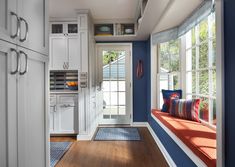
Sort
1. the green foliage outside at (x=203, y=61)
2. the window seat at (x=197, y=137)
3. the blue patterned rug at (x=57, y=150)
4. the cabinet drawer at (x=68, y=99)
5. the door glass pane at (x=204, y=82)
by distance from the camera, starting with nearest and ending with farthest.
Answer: the window seat at (x=197, y=137), the green foliage outside at (x=203, y=61), the door glass pane at (x=204, y=82), the blue patterned rug at (x=57, y=150), the cabinet drawer at (x=68, y=99)

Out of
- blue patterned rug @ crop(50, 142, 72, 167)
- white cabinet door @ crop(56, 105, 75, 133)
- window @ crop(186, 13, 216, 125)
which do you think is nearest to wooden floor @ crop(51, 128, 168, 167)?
blue patterned rug @ crop(50, 142, 72, 167)

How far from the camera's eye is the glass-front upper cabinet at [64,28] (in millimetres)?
4026

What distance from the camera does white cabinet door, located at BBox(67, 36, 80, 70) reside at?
3996mm

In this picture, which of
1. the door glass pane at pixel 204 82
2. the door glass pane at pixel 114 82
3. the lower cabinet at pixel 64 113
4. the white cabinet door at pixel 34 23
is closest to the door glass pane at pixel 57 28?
the door glass pane at pixel 114 82

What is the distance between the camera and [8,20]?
38.6 inches

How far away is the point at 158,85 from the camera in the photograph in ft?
13.2

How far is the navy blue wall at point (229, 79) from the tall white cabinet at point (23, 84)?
1151mm

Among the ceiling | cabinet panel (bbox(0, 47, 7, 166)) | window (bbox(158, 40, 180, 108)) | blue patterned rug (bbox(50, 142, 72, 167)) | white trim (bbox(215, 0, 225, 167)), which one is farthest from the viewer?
window (bbox(158, 40, 180, 108))

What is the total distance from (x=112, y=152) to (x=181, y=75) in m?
1.72

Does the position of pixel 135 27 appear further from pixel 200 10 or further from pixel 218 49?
pixel 218 49

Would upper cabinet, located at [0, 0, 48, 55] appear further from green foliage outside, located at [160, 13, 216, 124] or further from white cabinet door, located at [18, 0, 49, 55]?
green foliage outside, located at [160, 13, 216, 124]

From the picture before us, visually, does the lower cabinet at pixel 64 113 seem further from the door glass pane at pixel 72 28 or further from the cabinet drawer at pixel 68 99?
the door glass pane at pixel 72 28

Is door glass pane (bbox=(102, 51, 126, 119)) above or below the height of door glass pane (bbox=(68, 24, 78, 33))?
below

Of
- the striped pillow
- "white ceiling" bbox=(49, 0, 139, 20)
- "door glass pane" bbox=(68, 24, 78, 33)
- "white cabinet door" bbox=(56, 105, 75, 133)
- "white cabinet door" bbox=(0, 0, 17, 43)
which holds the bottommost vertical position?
"white cabinet door" bbox=(56, 105, 75, 133)
